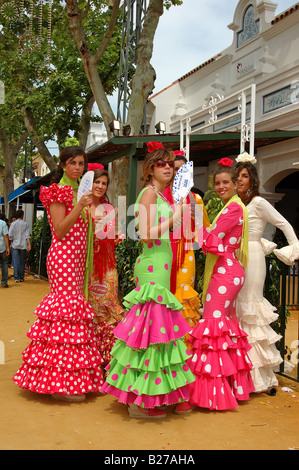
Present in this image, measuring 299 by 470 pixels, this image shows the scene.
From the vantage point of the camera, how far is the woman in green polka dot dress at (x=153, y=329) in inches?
128

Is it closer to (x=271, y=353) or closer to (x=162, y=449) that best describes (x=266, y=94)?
(x=271, y=353)

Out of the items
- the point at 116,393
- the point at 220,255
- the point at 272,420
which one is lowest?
the point at 272,420

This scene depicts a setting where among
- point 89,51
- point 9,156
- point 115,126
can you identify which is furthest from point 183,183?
point 9,156

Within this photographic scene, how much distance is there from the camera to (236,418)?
137 inches

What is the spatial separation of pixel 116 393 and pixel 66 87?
10656mm

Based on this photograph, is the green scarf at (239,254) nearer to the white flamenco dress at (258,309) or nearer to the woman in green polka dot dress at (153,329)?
the white flamenco dress at (258,309)

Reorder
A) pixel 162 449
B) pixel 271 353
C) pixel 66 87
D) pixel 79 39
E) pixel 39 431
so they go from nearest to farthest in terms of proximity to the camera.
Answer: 1. pixel 162 449
2. pixel 39 431
3. pixel 271 353
4. pixel 79 39
5. pixel 66 87

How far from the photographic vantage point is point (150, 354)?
Result: 3.28 m

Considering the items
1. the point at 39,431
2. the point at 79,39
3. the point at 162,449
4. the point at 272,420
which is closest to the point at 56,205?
the point at 39,431

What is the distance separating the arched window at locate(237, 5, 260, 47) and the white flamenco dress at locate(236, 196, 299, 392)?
894 cm

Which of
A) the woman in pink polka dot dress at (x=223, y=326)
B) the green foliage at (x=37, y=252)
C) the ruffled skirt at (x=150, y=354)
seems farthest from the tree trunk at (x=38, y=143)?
the ruffled skirt at (x=150, y=354)

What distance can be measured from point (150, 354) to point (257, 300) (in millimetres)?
1296

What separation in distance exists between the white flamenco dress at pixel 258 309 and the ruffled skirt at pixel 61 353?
1298mm

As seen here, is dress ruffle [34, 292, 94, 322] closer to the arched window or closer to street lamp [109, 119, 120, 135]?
street lamp [109, 119, 120, 135]
